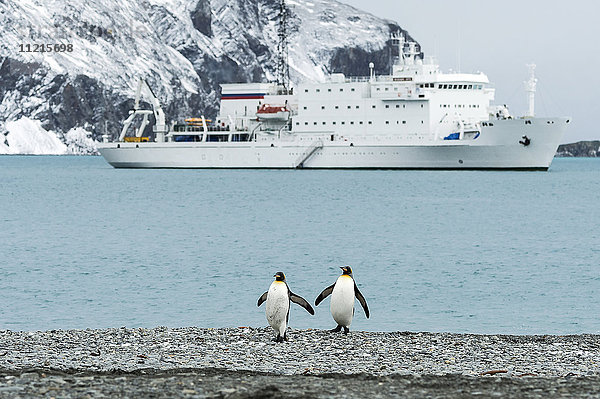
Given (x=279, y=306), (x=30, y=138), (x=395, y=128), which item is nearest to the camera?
(x=279, y=306)

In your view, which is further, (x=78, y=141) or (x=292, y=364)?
(x=78, y=141)

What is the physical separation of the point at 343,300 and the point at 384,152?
52282 mm

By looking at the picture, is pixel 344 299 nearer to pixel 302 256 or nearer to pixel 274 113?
pixel 302 256

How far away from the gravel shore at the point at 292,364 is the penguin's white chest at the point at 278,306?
25 centimetres

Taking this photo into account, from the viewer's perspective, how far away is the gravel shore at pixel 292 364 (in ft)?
24.5

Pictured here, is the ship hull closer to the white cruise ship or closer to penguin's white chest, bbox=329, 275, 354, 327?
the white cruise ship

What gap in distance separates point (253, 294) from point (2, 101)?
178889 millimetres

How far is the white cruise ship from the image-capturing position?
6109 cm

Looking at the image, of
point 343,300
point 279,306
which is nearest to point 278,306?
point 279,306

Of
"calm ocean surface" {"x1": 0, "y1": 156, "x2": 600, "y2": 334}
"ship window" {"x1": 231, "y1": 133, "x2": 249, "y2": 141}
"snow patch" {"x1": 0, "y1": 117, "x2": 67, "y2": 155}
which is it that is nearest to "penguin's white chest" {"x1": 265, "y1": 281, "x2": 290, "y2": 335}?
"calm ocean surface" {"x1": 0, "y1": 156, "x2": 600, "y2": 334}

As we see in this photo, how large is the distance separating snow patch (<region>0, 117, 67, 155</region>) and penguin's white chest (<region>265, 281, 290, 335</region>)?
178723 mm

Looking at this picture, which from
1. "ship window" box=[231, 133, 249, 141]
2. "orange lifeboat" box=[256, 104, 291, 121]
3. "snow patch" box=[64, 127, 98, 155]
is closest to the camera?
"orange lifeboat" box=[256, 104, 291, 121]

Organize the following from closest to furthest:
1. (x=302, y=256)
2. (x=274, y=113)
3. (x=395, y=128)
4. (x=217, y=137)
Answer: (x=302, y=256)
(x=395, y=128)
(x=274, y=113)
(x=217, y=137)

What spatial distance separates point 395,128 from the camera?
204 feet
